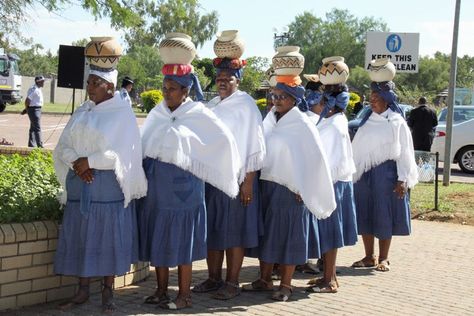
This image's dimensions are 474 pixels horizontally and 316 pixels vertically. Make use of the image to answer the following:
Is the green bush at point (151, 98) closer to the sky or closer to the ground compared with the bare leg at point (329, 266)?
closer to the sky

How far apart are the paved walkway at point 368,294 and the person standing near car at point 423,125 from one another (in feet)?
25.5

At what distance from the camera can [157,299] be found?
6.25 m

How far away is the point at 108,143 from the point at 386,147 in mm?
3511

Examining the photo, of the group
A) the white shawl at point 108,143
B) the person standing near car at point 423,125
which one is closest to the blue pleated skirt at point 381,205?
the white shawl at point 108,143

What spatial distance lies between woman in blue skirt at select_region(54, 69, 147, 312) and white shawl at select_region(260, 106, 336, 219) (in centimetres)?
131

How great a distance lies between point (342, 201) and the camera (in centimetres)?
741

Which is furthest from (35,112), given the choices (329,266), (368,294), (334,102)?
(368,294)

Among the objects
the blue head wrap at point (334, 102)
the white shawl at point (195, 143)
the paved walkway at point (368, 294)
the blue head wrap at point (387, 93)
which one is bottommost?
the paved walkway at point (368, 294)

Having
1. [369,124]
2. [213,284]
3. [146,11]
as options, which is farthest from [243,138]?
[146,11]

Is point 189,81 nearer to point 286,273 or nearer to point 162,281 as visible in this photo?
point 162,281

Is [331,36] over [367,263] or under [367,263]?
over

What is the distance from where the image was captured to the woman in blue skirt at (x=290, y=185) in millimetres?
6512

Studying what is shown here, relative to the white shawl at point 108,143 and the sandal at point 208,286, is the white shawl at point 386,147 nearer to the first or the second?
the sandal at point 208,286

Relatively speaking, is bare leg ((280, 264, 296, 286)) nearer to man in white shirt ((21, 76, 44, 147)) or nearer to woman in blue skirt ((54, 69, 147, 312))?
woman in blue skirt ((54, 69, 147, 312))
